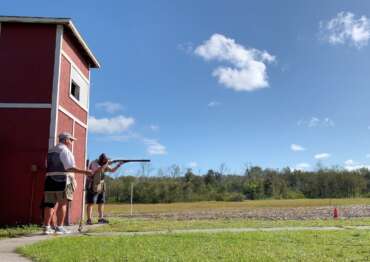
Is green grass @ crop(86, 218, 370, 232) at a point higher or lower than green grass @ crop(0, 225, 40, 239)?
higher

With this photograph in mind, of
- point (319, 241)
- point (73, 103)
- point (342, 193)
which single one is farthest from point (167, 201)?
point (319, 241)

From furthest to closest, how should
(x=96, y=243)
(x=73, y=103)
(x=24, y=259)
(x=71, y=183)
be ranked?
(x=73, y=103) < (x=71, y=183) < (x=96, y=243) < (x=24, y=259)

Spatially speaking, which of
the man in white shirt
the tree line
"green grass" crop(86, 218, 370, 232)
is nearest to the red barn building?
"green grass" crop(86, 218, 370, 232)

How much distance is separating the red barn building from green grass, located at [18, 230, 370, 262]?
3.77 metres

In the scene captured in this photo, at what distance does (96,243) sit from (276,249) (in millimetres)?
2773

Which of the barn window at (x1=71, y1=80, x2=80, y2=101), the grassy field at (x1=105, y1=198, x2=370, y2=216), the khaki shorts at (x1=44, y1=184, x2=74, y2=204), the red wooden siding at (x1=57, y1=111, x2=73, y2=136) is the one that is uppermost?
the barn window at (x1=71, y1=80, x2=80, y2=101)

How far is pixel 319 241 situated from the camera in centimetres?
757

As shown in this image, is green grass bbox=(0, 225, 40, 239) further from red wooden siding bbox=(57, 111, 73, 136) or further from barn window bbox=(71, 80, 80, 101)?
barn window bbox=(71, 80, 80, 101)

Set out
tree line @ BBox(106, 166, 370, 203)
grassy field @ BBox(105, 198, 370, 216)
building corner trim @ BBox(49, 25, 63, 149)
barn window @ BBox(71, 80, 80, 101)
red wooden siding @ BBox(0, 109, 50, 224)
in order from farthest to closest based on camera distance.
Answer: tree line @ BBox(106, 166, 370, 203), grassy field @ BBox(105, 198, 370, 216), barn window @ BBox(71, 80, 80, 101), building corner trim @ BBox(49, 25, 63, 149), red wooden siding @ BBox(0, 109, 50, 224)

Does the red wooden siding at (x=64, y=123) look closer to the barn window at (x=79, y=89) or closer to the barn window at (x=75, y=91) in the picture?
the barn window at (x=79, y=89)

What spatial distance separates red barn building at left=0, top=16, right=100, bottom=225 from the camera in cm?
1098

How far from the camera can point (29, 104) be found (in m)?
11.2

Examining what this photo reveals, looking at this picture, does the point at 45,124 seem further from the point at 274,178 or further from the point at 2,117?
the point at 274,178

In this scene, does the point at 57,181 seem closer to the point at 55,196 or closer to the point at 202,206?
the point at 55,196
